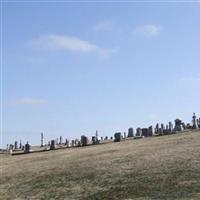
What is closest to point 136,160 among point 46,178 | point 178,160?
point 178,160

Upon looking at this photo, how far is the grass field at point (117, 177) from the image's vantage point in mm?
Result: 24250

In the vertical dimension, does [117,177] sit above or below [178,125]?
below

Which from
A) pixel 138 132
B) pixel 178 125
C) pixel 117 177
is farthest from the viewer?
pixel 138 132

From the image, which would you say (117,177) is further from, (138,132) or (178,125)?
(138,132)

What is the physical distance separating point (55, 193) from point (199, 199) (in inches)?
345

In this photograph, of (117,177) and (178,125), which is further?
(178,125)

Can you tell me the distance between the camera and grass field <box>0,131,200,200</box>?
24250 millimetres

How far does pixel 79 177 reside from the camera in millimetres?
29984

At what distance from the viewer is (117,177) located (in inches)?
1107

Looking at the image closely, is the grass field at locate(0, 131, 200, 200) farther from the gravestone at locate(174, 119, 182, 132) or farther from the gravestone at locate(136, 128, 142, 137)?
the gravestone at locate(136, 128, 142, 137)

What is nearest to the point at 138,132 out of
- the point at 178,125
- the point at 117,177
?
the point at 178,125

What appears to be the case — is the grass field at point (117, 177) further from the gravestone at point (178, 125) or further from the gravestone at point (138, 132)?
the gravestone at point (138, 132)

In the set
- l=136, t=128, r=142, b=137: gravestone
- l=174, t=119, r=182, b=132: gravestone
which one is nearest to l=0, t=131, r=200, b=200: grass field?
l=174, t=119, r=182, b=132: gravestone

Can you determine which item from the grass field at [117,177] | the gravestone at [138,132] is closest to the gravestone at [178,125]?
the gravestone at [138,132]
